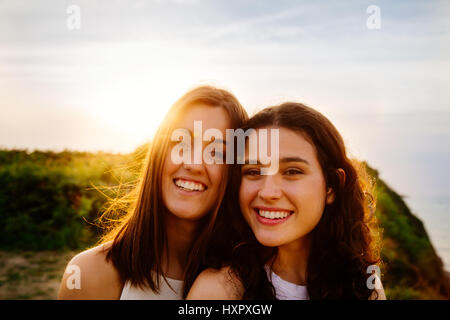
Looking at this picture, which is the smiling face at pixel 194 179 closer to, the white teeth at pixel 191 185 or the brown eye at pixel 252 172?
the white teeth at pixel 191 185

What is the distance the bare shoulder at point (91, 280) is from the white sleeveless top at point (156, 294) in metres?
0.11

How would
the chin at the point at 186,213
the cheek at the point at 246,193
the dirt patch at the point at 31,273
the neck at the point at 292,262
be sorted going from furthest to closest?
1. the dirt patch at the point at 31,273
2. the chin at the point at 186,213
3. the neck at the point at 292,262
4. the cheek at the point at 246,193

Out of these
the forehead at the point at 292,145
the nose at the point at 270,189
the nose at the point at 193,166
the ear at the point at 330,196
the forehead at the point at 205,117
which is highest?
the forehead at the point at 205,117

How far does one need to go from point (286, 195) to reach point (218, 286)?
0.70 metres

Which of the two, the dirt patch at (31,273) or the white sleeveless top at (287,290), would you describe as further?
the dirt patch at (31,273)

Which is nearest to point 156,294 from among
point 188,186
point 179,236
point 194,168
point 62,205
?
point 179,236

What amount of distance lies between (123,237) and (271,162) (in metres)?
1.42

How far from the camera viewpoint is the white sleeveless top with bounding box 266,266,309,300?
277cm

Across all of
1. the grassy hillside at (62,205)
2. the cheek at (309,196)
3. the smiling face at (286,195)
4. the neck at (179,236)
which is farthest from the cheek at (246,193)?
the grassy hillside at (62,205)

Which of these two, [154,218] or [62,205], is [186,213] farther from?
[62,205]

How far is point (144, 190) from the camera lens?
3.32m

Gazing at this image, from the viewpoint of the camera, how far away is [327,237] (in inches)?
122

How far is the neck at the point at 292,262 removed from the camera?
→ 289 centimetres

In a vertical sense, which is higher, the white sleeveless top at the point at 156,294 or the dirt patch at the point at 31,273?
the white sleeveless top at the point at 156,294
